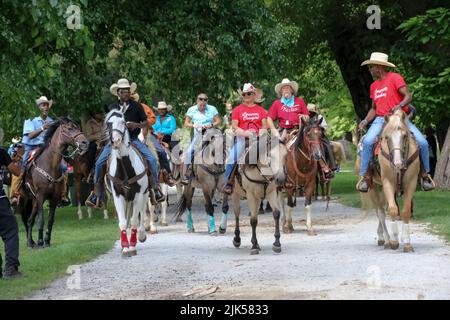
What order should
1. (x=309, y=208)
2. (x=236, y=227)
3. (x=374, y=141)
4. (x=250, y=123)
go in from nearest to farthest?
(x=374, y=141) → (x=250, y=123) → (x=236, y=227) → (x=309, y=208)

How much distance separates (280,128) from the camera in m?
21.3

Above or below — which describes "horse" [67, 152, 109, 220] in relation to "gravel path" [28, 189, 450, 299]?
above

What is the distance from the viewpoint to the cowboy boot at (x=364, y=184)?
17062 millimetres

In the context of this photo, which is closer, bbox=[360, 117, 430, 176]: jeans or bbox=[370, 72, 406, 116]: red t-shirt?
bbox=[360, 117, 430, 176]: jeans

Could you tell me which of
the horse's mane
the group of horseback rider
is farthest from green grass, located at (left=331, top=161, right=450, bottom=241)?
the horse's mane

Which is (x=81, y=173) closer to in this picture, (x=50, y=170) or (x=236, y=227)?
(x=50, y=170)

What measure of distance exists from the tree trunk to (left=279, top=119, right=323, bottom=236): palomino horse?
12181mm

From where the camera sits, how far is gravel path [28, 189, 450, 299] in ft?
38.8

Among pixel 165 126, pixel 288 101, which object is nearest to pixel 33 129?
pixel 165 126

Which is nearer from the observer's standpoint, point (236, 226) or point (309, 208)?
point (236, 226)

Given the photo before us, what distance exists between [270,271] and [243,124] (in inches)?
160

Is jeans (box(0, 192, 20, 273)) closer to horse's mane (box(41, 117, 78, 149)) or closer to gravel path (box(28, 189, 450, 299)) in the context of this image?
gravel path (box(28, 189, 450, 299))

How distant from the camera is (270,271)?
45.8 feet

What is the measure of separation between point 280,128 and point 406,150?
5.26m
